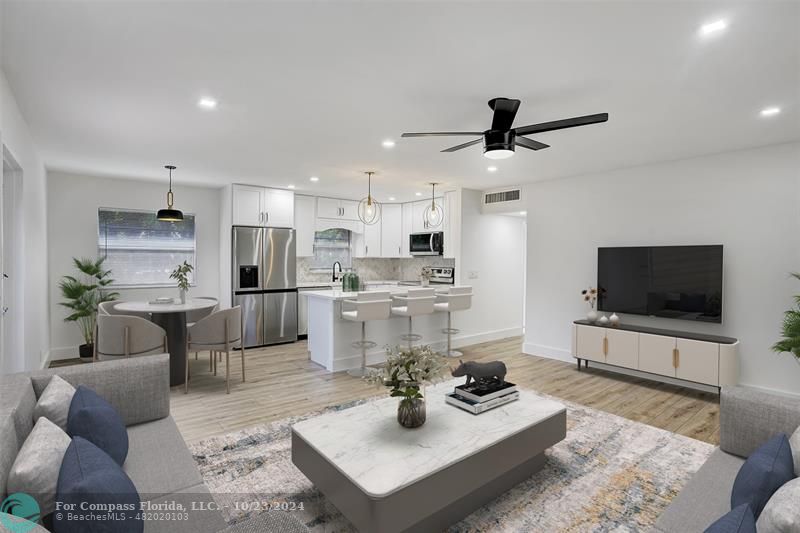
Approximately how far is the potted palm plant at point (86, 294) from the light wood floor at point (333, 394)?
1.43m

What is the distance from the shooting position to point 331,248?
7.94m

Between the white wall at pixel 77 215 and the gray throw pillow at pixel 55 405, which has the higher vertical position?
the white wall at pixel 77 215

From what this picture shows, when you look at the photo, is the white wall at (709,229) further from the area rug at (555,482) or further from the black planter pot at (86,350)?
the black planter pot at (86,350)

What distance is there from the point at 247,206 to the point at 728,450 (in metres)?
6.21

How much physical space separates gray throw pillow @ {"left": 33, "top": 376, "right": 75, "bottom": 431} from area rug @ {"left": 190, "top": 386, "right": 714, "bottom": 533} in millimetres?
978

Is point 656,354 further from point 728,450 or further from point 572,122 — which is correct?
point 572,122

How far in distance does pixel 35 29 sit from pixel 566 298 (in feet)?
18.8

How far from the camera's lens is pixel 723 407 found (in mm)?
2150

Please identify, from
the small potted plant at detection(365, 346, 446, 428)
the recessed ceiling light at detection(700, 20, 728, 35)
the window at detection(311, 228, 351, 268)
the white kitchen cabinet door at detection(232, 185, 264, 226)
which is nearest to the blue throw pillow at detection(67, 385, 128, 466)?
the small potted plant at detection(365, 346, 446, 428)

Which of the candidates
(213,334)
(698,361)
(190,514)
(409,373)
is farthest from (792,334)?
(213,334)

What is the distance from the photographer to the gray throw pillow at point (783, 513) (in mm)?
1119

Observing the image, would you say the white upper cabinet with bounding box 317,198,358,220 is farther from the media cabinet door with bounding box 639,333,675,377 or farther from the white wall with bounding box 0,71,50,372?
the media cabinet door with bounding box 639,333,675,377

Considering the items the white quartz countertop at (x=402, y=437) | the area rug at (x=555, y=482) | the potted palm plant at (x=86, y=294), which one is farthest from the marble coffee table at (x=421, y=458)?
the potted palm plant at (x=86, y=294)

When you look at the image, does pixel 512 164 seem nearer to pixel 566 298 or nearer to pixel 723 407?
pixel 566 298
